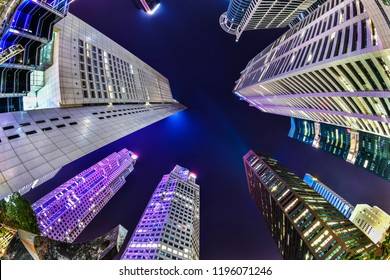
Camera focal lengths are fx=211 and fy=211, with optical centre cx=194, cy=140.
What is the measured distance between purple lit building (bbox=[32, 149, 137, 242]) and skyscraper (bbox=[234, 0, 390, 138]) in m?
133

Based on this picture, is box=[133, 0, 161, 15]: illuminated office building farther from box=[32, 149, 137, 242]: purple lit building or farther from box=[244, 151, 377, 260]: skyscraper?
box=[32, 149, 137, 242]: purple lit building

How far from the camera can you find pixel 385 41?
25734 mm

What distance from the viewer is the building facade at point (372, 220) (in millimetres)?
110375

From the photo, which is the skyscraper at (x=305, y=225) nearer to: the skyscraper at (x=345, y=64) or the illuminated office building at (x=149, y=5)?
the skyscraper at (x=345, y=64)

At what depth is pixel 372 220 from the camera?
4732 inches

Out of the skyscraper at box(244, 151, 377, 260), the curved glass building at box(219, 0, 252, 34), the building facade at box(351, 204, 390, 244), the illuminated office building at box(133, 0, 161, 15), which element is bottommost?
the building facade at box(351, 204, 390, 244)

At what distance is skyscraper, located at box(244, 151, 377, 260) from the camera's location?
7750cm

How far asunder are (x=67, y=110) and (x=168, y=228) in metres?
71.4

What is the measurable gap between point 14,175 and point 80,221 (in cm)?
14974

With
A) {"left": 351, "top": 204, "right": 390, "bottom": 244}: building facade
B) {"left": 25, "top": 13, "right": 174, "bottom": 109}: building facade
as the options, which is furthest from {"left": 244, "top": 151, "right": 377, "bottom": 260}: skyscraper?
{"left": 25, "top": 13, "right": 174, "bottom": 109}: building facade

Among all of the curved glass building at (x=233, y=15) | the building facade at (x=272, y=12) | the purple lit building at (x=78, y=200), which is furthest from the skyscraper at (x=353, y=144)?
the purple lit building at (x=78, y=200)

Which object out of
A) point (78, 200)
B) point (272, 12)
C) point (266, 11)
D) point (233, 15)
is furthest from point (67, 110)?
point (233, 15)
